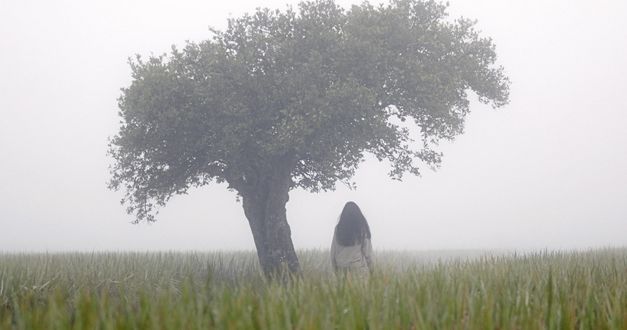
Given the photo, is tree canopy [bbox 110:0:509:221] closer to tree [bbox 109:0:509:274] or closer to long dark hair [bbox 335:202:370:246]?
tree [bbox 109:0:509:274]

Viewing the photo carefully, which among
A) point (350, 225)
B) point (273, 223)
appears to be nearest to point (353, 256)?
point (350, 225)

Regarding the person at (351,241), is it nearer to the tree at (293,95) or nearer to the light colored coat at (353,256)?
the light colored coat at (353,256)

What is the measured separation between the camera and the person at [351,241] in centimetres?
1473

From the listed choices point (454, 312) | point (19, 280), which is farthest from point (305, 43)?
point (454, 312)

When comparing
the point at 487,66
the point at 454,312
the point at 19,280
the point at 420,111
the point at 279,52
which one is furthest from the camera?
the point at 487,66

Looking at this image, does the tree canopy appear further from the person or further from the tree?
the person

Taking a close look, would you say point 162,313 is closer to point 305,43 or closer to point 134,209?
point 305,43

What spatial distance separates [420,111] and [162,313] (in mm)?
16796

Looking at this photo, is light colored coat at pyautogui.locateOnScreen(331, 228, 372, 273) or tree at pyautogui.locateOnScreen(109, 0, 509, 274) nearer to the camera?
light colored coat at pyautogui.locateOnScreen(331, 228, 372, 273)

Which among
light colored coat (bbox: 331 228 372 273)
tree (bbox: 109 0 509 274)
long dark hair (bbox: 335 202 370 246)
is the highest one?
tree (bbox: 109 0 509 274)

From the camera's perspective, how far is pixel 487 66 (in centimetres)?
2178

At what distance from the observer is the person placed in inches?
580

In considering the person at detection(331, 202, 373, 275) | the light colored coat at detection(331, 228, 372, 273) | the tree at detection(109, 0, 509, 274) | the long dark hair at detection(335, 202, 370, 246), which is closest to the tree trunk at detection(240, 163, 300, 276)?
the tree at detection(109, 0, 509, 274)

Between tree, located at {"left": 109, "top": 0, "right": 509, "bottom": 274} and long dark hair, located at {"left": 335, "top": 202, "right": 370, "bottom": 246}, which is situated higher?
tree, located at {"left": 109, "top": 0, "right": 509, "bottom": 274}
